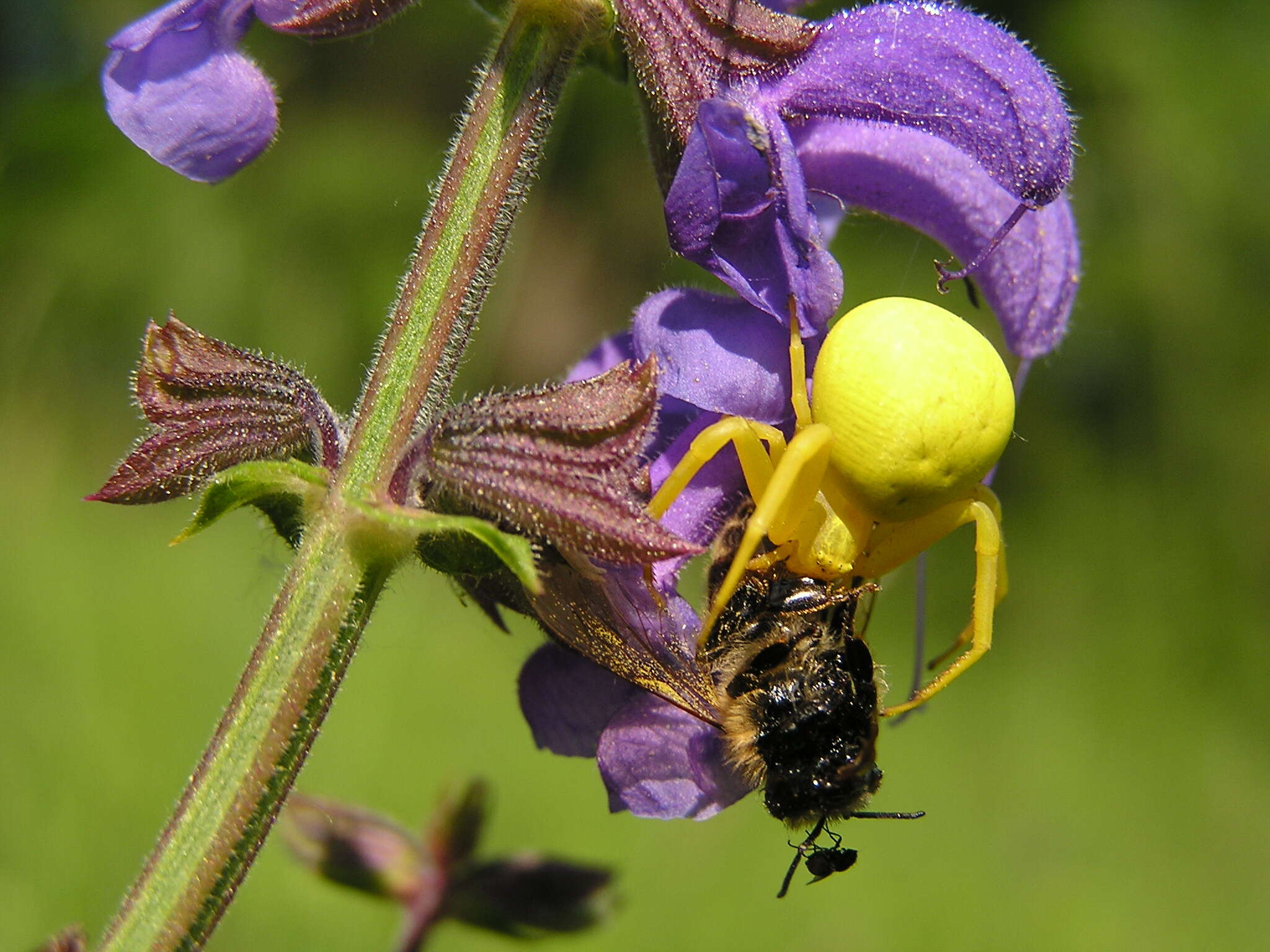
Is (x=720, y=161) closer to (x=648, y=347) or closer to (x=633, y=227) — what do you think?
(x=648, y=347)

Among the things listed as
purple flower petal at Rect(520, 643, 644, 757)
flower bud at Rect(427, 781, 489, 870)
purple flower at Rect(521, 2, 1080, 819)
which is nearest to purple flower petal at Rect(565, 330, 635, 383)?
purple flower at Rect(521, 2, 1080, 819)

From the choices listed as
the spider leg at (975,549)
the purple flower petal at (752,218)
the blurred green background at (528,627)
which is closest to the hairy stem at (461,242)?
the purple flower petal at (752,218)

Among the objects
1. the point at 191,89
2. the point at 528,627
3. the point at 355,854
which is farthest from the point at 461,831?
the point at 528,627

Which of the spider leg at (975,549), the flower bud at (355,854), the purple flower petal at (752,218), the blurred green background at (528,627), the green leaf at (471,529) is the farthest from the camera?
the blurred green background at (528,627)

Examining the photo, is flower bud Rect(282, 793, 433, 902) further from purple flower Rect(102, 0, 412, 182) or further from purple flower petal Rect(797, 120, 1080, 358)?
purple flower petal Rect(797, 120, 1080, 358)

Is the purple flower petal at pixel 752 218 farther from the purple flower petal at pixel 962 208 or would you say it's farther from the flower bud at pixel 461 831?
the flower bud at pixel 461 831

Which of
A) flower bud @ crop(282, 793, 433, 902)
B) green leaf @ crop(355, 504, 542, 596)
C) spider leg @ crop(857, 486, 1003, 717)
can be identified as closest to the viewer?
green leaf @ crop(355, 504, 542, 596)

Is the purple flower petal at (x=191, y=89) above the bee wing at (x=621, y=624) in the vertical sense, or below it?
above

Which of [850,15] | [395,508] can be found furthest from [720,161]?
[395,508]
